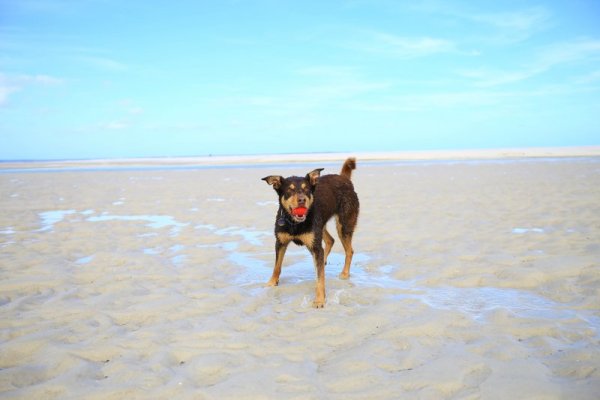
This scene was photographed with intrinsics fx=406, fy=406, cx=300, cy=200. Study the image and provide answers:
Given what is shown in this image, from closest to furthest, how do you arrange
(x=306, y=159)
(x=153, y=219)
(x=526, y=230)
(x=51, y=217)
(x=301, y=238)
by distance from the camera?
(x=301, y=238) → (x=526, y=230) → (x=153, y=219) → (x=51, y=217) → (x=306, y=159)

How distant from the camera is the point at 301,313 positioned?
4738 mm

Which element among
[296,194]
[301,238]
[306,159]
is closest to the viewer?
[296,194]

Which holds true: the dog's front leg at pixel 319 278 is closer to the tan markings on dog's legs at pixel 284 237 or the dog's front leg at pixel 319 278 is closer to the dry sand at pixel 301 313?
the dry sand at pixel 301 313

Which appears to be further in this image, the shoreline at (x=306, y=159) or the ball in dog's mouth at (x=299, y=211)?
the shoreline at (x=306, y=159)

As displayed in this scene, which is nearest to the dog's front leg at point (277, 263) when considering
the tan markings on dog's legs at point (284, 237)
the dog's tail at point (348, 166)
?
the tan markings on dog's legs at point (284, 237)

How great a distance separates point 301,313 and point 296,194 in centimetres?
150

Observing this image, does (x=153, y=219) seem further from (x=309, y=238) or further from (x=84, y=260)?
(x=309, y=238)

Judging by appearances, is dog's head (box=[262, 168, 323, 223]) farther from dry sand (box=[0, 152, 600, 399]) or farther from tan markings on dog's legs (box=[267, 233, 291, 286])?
dry sand (box=[0, 152, 600, 399])

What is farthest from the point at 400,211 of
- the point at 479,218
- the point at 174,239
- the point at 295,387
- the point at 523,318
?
the point at 295,387

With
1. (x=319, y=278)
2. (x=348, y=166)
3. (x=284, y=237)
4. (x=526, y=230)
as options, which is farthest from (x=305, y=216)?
(x=526, y=230)

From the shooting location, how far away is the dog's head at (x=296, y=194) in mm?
5223

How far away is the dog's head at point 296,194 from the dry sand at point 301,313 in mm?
1125

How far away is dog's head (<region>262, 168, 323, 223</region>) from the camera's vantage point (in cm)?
522

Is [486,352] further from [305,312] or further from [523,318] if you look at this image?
[305,312]
